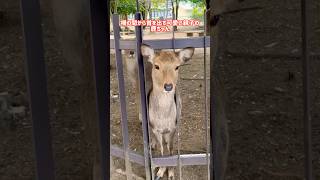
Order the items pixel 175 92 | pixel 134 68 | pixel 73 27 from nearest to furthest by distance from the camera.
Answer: pixel 73 27 → pixel 175 92 → pixel 134 68

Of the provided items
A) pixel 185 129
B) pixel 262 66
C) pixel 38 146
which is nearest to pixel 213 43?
pixel 262 66

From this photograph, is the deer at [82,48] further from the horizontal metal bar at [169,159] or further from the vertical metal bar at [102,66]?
the horizontal metal bar at [169,159]

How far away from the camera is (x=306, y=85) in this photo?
2.22ft

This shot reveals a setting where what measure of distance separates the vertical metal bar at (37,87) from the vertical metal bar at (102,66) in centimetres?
8

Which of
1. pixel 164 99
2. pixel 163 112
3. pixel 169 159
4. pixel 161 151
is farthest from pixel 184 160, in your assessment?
pixel 164 99

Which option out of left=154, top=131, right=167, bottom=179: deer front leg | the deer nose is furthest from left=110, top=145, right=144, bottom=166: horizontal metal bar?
the deer nose

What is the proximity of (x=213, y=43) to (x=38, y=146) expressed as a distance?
0.32 metres

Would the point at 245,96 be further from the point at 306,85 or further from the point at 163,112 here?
the point at 163,112

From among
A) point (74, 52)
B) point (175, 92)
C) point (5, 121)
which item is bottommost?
point (175, 92)

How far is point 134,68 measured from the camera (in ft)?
14.3

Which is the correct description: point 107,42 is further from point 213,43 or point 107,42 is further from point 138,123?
point 138,123

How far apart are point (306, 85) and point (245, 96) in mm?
93

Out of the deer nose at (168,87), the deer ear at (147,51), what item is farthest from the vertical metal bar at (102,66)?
the deer nose at (168,87)

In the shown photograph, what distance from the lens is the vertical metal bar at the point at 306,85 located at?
0.66 meters
